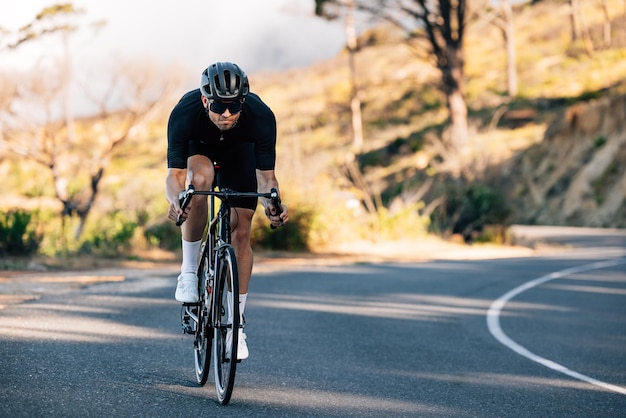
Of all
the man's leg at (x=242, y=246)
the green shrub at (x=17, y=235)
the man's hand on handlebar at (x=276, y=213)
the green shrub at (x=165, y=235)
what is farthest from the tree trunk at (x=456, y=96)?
the man's hand on handlebar at (x=276, y=213)

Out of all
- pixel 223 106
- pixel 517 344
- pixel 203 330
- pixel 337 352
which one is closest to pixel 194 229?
pixel 203 330

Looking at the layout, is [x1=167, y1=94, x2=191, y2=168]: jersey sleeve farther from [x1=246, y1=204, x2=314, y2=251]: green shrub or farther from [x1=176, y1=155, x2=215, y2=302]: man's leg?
[x1=246, y1=204, x2=314, y2=251]: green shrub

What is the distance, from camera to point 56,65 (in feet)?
74.9

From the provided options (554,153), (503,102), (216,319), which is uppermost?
(503,102)

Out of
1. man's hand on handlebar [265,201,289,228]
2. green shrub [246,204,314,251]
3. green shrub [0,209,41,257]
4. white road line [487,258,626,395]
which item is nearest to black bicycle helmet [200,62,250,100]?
man's hand on handlebar [265,201,289,228]

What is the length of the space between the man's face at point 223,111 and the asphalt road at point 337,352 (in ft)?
5.40

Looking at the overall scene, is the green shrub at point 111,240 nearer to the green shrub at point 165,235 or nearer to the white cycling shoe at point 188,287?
the green shrub at point 165,235

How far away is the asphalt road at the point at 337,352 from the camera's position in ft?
17.6

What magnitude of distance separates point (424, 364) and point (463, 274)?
27.5ft

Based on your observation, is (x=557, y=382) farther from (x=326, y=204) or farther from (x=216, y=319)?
(x=326, y=204)

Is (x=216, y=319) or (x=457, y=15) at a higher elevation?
(x=457, y=15)

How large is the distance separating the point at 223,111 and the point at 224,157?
54 centimetres

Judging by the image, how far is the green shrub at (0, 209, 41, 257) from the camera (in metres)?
14.7

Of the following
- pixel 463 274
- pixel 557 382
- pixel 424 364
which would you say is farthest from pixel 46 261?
pixel 557 382
